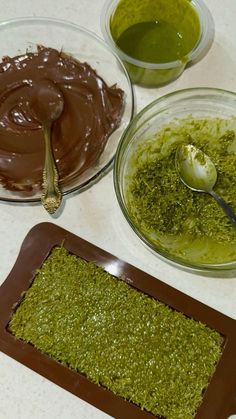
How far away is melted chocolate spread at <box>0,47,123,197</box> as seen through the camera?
1.14 m

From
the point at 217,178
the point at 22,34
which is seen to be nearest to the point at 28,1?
the point at 22,34

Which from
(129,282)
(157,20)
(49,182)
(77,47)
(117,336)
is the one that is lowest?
(117,336)

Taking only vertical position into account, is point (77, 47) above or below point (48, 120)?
above

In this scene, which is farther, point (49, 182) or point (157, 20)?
point (157, 20)

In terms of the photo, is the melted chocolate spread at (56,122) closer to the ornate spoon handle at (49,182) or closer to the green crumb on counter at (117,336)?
the ornate spoon handle at (49,182)

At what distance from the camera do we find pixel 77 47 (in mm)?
1217

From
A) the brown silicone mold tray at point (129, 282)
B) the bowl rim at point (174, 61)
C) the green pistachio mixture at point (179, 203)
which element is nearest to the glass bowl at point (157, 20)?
the bowl rim at point (174, 61)

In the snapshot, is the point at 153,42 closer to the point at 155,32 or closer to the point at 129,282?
the point at 155,32

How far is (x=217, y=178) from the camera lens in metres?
1.21

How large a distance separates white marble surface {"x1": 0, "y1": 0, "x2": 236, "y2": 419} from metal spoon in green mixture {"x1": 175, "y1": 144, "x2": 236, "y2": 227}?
0.17m

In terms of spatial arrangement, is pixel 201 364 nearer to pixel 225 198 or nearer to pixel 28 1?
pixel 225 198

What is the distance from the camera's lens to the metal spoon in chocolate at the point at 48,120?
111 centimetres

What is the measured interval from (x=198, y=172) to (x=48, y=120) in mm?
341

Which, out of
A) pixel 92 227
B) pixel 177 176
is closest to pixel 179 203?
pixel 177 176
